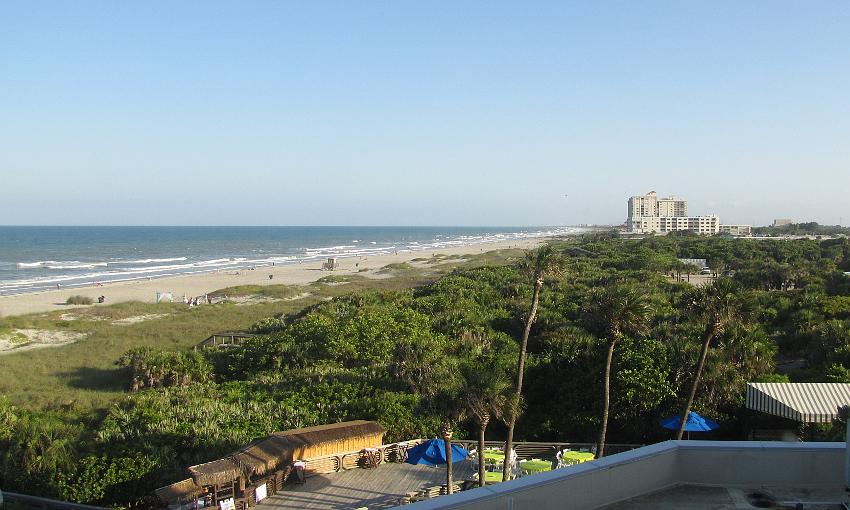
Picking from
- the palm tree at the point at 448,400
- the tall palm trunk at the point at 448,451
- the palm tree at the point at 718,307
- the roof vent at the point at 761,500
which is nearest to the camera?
the roof vent at the point at 761,500

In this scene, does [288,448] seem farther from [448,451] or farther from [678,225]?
[678,225]

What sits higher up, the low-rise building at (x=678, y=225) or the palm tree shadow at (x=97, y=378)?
the low-rise building at (x=678, y=225)

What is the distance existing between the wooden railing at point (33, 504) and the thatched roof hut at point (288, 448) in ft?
6.14

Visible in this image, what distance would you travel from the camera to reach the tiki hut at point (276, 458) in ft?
36.4

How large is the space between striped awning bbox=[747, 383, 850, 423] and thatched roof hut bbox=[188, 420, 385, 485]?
8597 millimetres

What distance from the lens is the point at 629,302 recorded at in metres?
13.9

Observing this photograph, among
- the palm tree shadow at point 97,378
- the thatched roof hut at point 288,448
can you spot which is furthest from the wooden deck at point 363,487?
the palm tree shadow at point 97,378

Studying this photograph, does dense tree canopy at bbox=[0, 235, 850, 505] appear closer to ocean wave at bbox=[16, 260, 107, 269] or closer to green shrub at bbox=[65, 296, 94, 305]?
green shrub at bbox=[65, 296, 94, 305]

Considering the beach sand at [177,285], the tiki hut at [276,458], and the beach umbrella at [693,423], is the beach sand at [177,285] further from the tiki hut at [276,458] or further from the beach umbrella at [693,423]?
the beach umbrella at [693,423]

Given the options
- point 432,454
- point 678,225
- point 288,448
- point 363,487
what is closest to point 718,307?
point 432,454

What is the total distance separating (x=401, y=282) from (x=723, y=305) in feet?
162

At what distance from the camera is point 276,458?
12.2 m

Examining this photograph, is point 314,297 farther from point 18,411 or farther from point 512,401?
point 512,401

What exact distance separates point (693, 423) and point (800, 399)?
2.29m
